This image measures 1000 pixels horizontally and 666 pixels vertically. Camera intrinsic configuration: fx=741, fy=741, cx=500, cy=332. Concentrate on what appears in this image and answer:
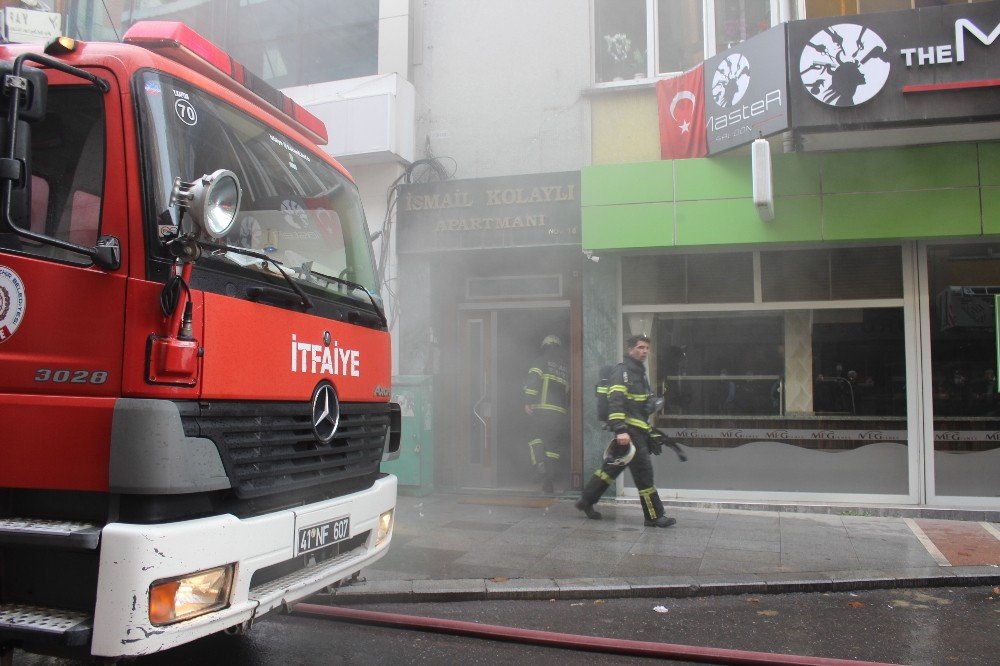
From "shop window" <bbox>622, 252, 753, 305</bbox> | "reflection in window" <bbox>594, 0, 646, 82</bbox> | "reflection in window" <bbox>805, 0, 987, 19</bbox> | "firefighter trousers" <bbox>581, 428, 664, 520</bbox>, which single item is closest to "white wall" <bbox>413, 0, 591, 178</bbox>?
"reflection in window" <bbox>594, 0, 646, 82</bbox>

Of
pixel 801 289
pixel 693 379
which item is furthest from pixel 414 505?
pixel 801 289

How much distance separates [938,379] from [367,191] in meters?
6.98

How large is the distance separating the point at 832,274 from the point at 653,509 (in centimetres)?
335

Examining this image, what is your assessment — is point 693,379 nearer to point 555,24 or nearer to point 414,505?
point 414,505

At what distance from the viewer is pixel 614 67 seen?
9.05m

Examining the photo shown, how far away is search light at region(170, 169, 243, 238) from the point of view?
9.29 ft

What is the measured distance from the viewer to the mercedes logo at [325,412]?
354 cm

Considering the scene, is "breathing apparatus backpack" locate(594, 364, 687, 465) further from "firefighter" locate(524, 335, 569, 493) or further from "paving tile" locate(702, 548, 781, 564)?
"firefighter" locate(524, 335, 569, 493)

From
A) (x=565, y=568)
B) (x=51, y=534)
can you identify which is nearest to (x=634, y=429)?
(x=565, y=568)

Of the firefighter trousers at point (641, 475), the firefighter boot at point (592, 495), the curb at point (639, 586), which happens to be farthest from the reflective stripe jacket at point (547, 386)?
the curb at point (639, 586)

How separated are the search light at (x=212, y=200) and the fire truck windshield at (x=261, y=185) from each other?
11 centimetres

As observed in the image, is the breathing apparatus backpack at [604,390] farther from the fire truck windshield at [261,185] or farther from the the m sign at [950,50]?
the the m sign at [950,50]

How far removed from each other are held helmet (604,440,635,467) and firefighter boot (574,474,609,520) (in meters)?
0.28

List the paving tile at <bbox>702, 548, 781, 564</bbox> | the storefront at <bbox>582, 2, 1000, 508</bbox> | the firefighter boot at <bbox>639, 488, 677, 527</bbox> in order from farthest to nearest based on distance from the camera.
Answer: the firefighter boot at <bbox>639, 488, 677, 527</bbox> < the storefront at <bbox>582, 2, 1000, 508</bbox> < the paving tile at <bbox>702, 548, 781, 564</bbox>
